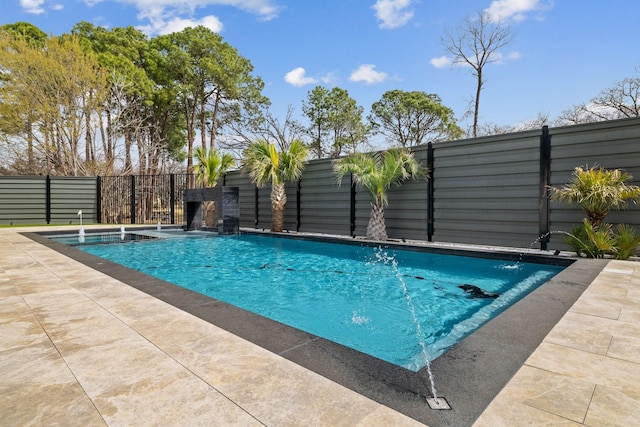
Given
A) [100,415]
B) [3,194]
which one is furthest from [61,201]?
[100,415]

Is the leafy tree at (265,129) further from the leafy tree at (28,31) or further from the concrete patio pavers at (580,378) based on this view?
the concrete patio pavers at (580,378)

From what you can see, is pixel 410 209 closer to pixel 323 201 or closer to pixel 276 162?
pixel 323 201

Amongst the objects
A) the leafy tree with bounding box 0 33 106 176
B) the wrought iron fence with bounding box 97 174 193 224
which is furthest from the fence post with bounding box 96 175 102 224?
the leafy tree with bounding box 0 33 106 176

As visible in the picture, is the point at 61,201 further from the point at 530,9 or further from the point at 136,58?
the point at 530,9

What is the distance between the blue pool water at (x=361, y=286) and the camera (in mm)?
2953

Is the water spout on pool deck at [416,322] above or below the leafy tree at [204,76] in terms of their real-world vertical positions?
below

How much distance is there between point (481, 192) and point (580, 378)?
5.69m

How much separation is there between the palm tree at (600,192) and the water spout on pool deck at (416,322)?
2808mm

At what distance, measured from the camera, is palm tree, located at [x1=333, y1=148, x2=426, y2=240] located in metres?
7.59

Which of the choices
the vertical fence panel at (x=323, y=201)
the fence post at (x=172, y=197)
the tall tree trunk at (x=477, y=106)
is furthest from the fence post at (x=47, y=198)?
the tall tree trunk at (x=477, y=106)

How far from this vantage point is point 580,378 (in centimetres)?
158

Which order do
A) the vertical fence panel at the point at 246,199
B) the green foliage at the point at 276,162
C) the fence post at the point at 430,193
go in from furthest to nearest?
the vertical fence panel at the point at 246,199, the green foliage at the point at 276,162, the fence post at the point at 430,193

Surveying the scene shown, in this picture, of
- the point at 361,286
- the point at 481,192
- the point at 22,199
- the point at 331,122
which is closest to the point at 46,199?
the point at 22,199

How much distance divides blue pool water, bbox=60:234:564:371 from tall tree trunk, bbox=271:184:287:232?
8.13 feet
